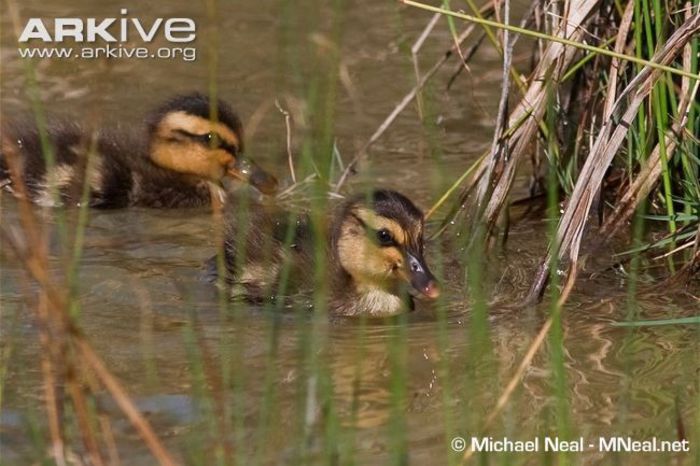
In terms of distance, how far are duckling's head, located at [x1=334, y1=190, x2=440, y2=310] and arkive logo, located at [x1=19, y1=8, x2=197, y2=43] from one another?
2312 millimetres

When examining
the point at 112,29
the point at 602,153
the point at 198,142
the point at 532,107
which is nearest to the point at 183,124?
the point at 198,142

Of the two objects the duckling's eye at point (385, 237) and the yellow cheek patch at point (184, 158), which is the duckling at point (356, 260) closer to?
the duckling's eye at point (385, 237)

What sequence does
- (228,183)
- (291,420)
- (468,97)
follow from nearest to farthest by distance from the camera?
(291,420)
(228,183)
(468,97)

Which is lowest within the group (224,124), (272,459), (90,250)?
(272,459)

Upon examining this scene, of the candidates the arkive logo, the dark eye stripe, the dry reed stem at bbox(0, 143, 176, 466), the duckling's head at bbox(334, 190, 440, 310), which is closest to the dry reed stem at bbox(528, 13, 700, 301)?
the duckling's head at bbox(334, 190, 440, 310)

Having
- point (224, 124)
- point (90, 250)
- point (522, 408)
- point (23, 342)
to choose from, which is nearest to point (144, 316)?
point (23, 342)

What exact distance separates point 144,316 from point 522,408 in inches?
40.5

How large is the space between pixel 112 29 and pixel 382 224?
270 cm

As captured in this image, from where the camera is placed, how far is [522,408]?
3.31 metres

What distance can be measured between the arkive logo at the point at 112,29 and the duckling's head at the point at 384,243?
231 centimetres

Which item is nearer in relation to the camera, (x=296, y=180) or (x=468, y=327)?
(x=468, y=327)

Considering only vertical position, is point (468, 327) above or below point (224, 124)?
below

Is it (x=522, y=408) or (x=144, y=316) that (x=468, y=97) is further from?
(x=522, y=408)

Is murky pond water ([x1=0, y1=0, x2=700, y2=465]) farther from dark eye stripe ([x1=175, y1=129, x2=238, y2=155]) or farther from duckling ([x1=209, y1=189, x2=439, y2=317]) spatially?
dark eye stripe ([x1=175, y1=129, x2=238, y2=155])
